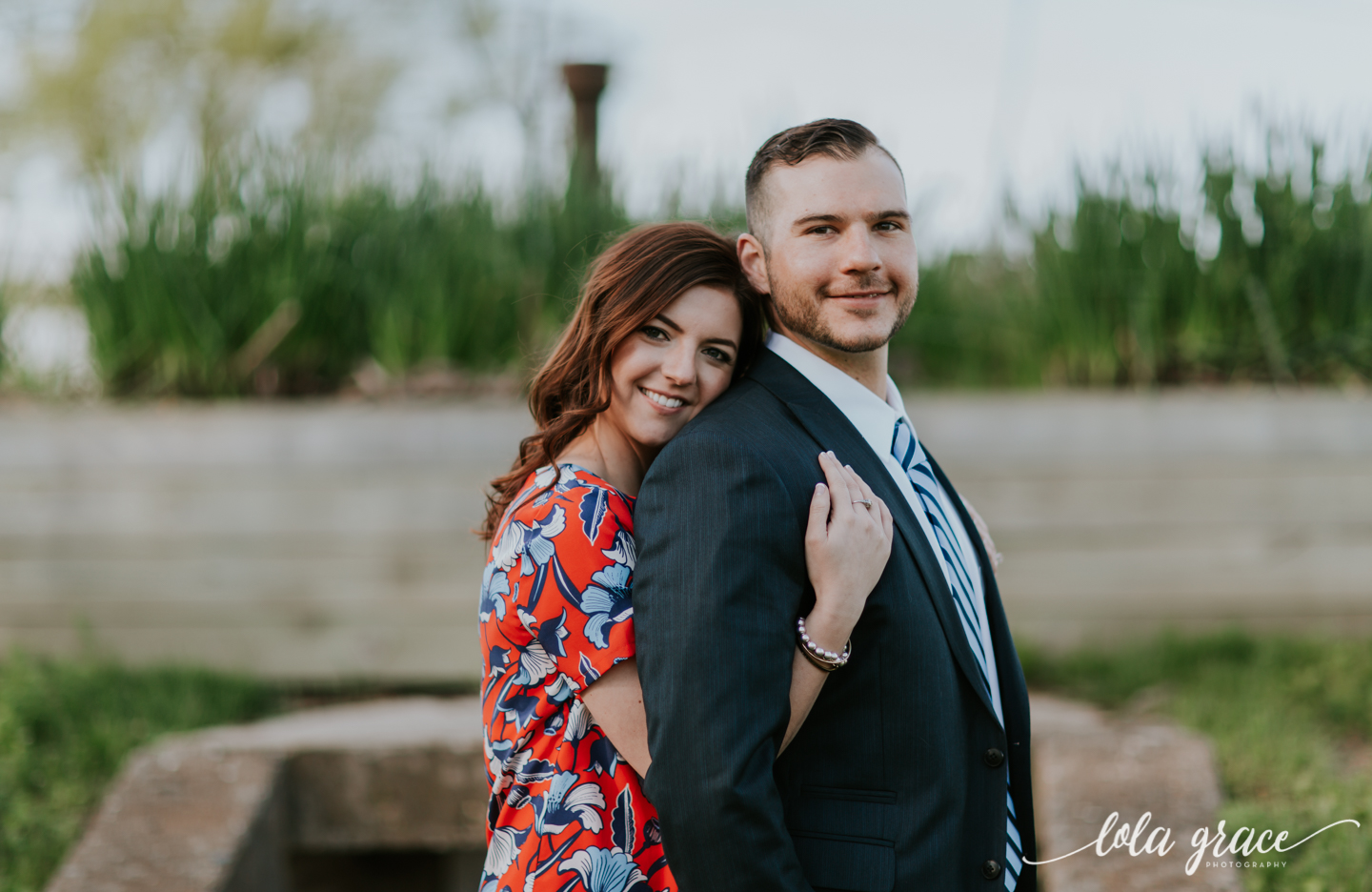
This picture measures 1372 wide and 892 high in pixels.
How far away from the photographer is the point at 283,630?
3986 mm

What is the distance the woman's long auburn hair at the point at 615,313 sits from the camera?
5.49 ft

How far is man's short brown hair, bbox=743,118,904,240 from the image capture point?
1637mm

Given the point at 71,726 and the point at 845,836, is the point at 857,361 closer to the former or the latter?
the point at 845,836

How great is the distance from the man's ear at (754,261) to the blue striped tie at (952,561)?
1.05 ft

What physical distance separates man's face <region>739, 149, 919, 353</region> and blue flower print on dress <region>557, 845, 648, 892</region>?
0.84 metres

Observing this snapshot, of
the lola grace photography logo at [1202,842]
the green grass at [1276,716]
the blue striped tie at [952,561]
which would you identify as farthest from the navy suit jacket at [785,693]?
the green grass at [1276,716]

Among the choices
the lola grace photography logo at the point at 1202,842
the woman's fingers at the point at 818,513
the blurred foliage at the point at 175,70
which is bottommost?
the lola grace photography logo at the point at 1202,842

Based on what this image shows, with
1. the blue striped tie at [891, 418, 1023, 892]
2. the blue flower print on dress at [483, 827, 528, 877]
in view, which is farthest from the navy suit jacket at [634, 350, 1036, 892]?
the blue flower print on dress at [483, 827, 528, 877]

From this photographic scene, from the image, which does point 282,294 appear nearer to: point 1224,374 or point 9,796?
point 9,796

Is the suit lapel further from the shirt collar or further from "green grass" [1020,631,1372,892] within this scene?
"green grass" [1020,631,1372,892]

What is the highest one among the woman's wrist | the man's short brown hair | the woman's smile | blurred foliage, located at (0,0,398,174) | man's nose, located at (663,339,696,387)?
blurred foliage, located at (0,0,398,174)

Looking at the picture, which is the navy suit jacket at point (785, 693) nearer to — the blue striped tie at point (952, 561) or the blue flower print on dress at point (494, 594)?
the blue striped tie at point (952, 561)

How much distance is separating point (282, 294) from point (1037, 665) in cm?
328

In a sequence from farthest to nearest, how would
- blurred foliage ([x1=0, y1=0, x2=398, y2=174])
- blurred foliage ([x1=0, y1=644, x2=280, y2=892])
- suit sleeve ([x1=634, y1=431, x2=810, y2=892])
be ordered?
blurred foliage ([x1=0, y1=0, x2=398, y2=174]) < blurred foliage ([x1=0, y1=644, x2=280, y2=892]) < suit sleeve ([x1=634, y1=431, x2=810, y2=892])
